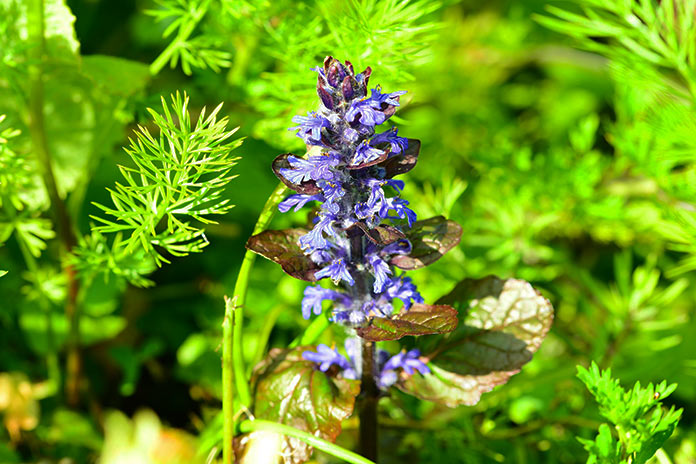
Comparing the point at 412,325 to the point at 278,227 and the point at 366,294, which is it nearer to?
the point at 366,294

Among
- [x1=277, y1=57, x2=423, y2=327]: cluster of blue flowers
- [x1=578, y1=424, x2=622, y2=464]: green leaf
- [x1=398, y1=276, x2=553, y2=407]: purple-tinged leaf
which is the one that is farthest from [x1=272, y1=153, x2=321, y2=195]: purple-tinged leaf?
[x1=578, y1=424, x2=622, y2=464]: green leaf

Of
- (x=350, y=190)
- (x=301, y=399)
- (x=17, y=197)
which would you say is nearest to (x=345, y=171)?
(x=350, y=190)

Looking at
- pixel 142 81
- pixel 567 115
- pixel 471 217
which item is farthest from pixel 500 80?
pixel 142 81

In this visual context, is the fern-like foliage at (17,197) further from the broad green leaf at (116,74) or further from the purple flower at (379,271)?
the purple flower at (379,271)

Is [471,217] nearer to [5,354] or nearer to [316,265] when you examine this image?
[316,265]

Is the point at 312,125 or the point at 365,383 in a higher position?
the point at 312,125

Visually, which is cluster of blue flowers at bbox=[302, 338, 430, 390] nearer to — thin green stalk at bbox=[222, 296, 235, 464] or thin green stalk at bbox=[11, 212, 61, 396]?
thin green stalk at bbox=[222, 296, 235, 464]
